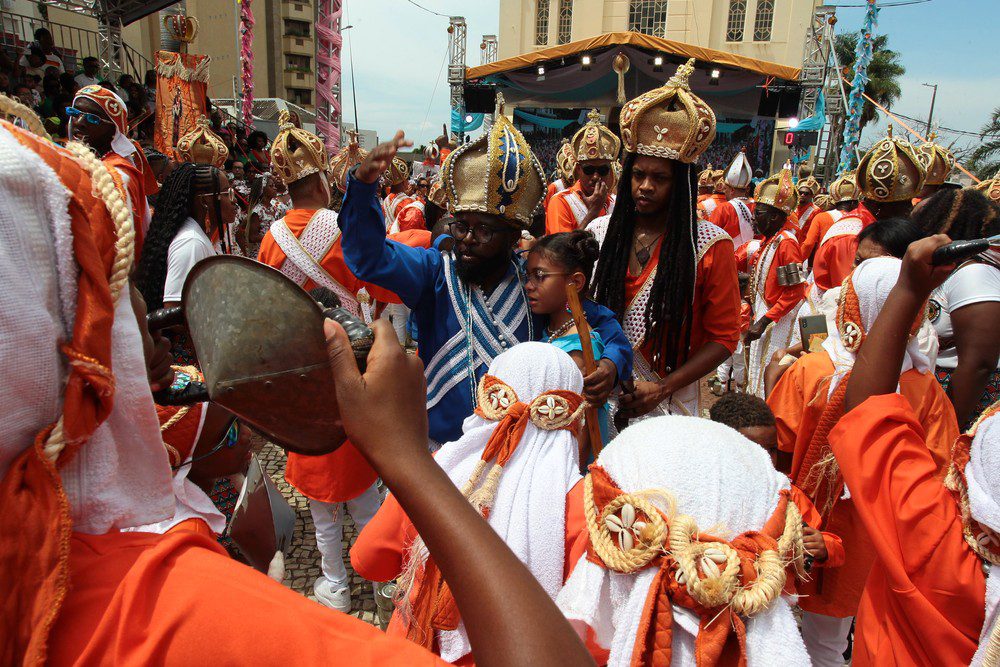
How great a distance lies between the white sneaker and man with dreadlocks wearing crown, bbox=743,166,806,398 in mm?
3863

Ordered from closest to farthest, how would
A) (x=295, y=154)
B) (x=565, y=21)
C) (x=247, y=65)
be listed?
(x=295, y=154) < (x=247, y=65) < (x=565, y=21)

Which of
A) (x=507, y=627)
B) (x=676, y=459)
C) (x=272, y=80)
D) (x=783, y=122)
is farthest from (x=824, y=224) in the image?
(x=272, y=80)

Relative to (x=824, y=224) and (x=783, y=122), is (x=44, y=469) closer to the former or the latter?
(x=824, y=224)

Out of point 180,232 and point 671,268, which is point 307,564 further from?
point 671,268

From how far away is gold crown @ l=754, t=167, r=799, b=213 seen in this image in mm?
7617

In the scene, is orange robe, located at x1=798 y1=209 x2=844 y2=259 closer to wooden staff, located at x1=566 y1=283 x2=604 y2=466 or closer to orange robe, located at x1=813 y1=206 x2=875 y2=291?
orange robe, located at x1=813 y1=206 x2=875 y2=291

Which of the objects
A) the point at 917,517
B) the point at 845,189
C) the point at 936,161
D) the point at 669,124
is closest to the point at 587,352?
the point at 917,517

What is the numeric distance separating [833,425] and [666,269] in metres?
0.96

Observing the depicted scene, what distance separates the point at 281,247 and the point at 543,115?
23329 millimetres

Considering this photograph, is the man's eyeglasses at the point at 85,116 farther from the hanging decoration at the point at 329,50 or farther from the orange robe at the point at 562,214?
the hanging decoration at the point at 329,50

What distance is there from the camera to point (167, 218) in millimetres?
3322

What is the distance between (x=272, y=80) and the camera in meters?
42.0

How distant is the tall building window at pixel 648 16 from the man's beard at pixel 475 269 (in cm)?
3009

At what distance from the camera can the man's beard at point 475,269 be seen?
2.45m
